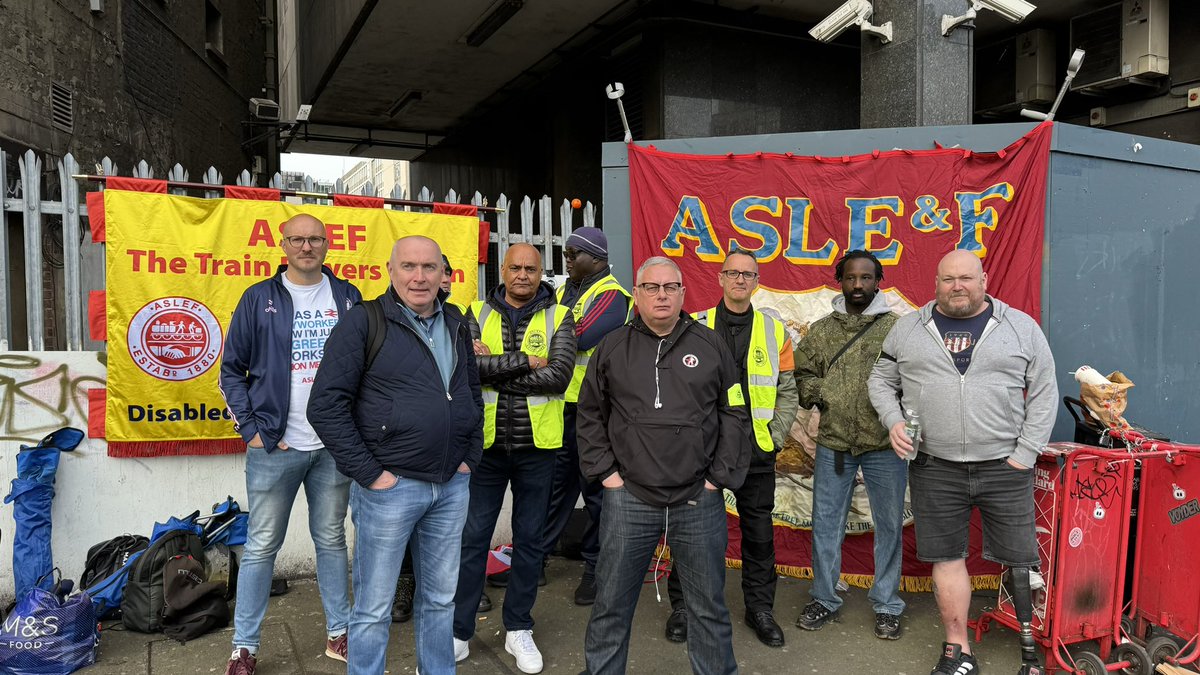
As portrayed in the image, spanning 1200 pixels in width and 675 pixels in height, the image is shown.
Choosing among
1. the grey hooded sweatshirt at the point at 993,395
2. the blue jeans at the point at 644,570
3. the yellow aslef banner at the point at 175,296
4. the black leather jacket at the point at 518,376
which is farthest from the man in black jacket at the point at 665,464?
the yellow aslef banner at the point at 175,296

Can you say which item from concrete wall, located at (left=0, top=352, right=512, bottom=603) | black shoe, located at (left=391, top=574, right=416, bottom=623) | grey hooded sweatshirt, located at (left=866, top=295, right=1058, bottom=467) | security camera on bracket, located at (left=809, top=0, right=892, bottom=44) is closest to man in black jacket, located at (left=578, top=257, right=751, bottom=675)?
grey hooded sweatshirt, located at (left=866, top=295, right=1058, bottom=467)

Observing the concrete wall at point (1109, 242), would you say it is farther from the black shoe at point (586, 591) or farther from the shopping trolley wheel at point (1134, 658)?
the black shoe at point (586, 591)

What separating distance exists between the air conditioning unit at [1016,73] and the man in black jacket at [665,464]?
862cm

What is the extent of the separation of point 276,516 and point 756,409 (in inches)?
93.2

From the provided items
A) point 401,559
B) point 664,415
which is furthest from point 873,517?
point 401,559

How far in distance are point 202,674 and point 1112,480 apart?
4.59m

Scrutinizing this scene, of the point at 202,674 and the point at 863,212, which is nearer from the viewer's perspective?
the point at 202,674

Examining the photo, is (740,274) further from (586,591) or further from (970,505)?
(586,591)

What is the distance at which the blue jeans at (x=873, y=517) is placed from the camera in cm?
429

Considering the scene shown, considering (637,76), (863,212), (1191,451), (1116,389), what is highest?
(637,76)

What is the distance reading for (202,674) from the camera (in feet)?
12.3

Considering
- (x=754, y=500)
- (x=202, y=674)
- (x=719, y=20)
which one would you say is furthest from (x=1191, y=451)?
(x=719, y=20)

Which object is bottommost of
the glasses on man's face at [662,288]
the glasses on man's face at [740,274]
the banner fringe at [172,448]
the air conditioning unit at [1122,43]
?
the banner fringe at [172,448]

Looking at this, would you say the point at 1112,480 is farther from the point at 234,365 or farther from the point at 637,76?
the point at 637,76
